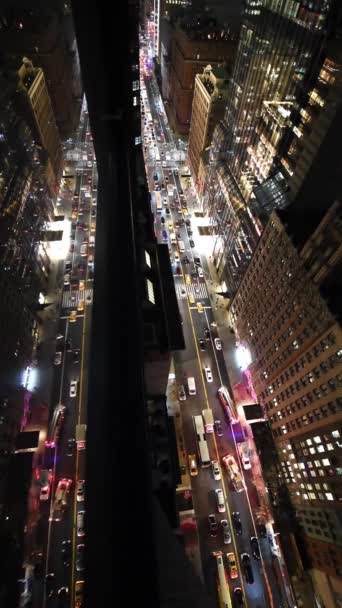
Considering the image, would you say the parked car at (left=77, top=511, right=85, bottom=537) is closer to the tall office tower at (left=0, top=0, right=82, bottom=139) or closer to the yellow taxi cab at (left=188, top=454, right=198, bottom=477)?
the yellow taxi cab at (left=188, top=454, right=198, bottom=477)

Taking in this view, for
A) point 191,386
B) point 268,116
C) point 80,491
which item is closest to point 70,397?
point 80,491

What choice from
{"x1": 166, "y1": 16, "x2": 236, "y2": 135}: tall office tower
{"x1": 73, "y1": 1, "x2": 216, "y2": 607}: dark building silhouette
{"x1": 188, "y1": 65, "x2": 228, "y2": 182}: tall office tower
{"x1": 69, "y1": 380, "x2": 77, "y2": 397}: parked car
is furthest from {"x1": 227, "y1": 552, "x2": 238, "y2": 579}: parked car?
{"x1": 166, "y1": 16, "x2": 236, "y2": 135}: tall office tower

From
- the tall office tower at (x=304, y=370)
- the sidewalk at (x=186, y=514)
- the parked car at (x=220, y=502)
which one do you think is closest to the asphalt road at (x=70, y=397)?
the sidewalk at (x=186, y=514)

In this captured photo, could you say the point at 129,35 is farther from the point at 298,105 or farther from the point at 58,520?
the point at 58,520

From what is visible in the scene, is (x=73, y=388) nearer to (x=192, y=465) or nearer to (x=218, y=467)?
(x=192, y=465)

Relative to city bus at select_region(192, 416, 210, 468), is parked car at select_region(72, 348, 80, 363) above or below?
above

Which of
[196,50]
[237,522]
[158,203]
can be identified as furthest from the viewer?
[196,50]

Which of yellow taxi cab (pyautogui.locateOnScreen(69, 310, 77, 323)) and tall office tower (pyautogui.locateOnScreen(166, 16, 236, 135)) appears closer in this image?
yellow taxi cab (pyautogui.locateOnScreen(69, 310, 77, 323))
